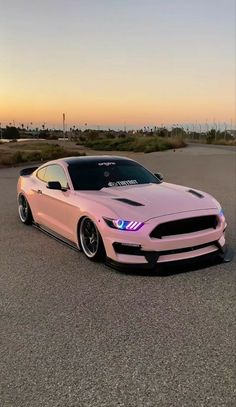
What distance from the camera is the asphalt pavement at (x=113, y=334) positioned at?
2947 mm

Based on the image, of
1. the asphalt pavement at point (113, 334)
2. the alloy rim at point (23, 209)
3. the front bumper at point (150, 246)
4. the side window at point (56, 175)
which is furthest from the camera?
the alloy rim at point (23, 209)

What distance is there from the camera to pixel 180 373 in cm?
317

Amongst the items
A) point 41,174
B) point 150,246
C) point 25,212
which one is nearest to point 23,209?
point 25,212

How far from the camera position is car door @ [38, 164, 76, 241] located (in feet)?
21.0

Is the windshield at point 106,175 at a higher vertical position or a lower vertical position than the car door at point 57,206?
higher

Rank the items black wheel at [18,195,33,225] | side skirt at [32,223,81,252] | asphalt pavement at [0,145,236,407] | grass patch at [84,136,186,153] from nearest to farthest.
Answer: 1. asphalt pavement at [0,145,236,407]
2. side skirt at [32,223,81,252]
3. black wheel at [18,195,33,225]
4. grass patch at [84,136,186,153]

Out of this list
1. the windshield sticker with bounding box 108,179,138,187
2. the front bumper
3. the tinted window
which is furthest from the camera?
the tinted window

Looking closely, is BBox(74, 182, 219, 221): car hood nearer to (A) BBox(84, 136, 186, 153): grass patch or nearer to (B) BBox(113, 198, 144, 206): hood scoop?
(B) BBox(113, 198, 144, 206): hood scoop

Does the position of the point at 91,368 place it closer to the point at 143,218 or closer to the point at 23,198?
the point at 143,218

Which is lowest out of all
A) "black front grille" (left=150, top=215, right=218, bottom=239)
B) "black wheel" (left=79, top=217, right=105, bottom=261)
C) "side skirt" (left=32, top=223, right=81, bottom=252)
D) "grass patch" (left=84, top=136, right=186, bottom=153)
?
"side skirt" (left=32, top=223, right=81, bottom=252)

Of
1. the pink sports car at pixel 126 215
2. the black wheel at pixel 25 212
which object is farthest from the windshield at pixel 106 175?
the black wheel at pixel 25 212

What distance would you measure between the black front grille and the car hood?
13 centimetres

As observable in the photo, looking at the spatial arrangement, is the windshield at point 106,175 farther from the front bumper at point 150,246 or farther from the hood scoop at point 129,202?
the front bumper at point 150,246

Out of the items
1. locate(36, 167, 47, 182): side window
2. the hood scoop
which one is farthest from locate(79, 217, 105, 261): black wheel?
locate(36, 167, 47, 182): side window
